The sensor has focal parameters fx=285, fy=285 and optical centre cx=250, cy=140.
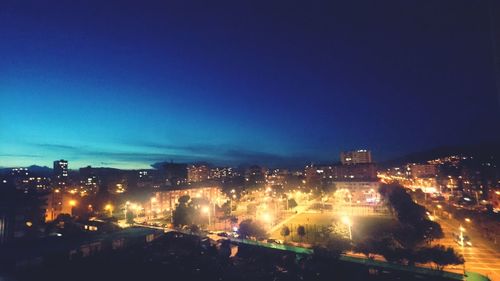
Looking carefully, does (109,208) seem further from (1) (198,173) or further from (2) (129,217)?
(1) (198,173)

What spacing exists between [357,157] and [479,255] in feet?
387

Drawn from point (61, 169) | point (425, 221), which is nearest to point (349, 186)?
point (425, 221)

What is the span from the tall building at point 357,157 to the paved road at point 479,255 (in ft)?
355

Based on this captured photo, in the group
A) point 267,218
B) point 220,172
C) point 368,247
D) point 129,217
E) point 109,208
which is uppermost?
point 220,172

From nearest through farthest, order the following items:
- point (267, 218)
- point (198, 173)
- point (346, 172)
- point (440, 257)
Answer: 1. point (440, 257)
2. point (267, 218)
3. point (346, 172)
4. point (198, 173)

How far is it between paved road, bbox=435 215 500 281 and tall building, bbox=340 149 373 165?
108 meters

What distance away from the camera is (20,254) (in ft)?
54.7

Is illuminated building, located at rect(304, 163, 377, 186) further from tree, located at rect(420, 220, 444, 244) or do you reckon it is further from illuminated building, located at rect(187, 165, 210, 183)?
tree, located at rect(420, 220, 444, 244)

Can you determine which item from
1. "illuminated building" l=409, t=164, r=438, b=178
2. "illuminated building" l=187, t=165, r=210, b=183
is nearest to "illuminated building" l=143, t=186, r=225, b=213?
"illuminated building" l=187, t=165, r=210, b=183

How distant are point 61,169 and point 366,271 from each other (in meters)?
135

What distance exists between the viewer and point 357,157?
136 metres

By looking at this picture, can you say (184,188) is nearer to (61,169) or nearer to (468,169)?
(468,169)

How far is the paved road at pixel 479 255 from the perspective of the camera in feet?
63.7

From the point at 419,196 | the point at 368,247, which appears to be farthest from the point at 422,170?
the point at 368,247
